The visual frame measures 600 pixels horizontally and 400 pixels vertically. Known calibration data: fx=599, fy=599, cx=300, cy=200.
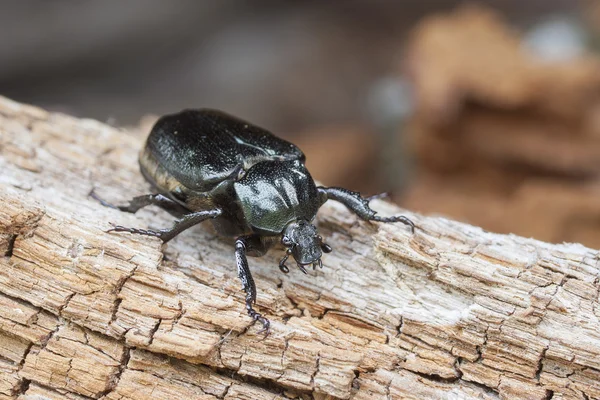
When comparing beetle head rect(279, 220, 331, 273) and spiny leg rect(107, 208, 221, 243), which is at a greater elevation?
beetle head rect(279, 220, 331, 273)

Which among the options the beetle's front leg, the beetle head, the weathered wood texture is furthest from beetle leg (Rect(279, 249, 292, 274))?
the beetle's front leg

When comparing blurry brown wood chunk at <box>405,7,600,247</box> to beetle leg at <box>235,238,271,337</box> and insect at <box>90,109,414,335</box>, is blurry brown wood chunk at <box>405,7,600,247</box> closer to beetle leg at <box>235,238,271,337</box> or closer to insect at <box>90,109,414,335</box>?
insect at <box>90,109,414,335</box>

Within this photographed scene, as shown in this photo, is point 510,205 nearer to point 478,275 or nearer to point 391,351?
point 478,275

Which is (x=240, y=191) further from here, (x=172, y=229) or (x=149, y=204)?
(x=149, y=204)

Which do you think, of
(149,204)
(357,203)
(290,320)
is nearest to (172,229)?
(149,204)

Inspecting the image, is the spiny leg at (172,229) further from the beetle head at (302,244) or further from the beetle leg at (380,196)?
the beetle leg at (380,196)

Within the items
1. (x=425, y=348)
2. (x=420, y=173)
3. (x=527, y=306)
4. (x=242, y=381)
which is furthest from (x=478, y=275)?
(x=420, y=173)

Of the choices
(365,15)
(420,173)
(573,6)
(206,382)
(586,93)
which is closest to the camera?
(206,382)
